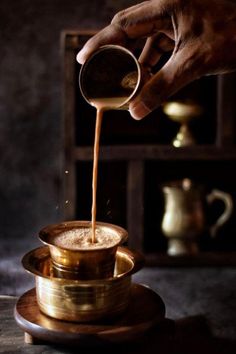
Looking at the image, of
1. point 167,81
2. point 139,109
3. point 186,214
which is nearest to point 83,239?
point 139,109

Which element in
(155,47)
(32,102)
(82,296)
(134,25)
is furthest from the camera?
(32,102)

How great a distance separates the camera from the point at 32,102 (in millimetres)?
3850

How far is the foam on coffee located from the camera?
68.0 inches

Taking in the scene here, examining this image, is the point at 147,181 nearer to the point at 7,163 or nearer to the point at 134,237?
the point at 134,237

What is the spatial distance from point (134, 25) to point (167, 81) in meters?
0.29

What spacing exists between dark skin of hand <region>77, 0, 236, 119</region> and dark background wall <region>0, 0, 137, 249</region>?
1.81 m

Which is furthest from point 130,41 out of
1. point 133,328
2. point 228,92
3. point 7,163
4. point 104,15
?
point 7,163

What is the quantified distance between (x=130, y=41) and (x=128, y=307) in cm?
89

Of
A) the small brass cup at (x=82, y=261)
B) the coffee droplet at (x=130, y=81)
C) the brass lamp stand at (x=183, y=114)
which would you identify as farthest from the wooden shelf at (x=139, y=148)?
the small brass cup at (x=82, y=261)

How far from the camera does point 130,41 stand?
206cm

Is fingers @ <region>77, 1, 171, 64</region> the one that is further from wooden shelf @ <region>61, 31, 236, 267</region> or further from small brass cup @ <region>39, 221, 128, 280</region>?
wooden shelf @ <region>61, 31, 236, 267</region>

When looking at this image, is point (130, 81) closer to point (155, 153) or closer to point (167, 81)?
point (167, 81)

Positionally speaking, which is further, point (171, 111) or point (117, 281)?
point (171, 111)

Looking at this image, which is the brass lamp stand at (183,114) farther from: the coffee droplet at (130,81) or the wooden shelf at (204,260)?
the coffee droplet at (130,81)
